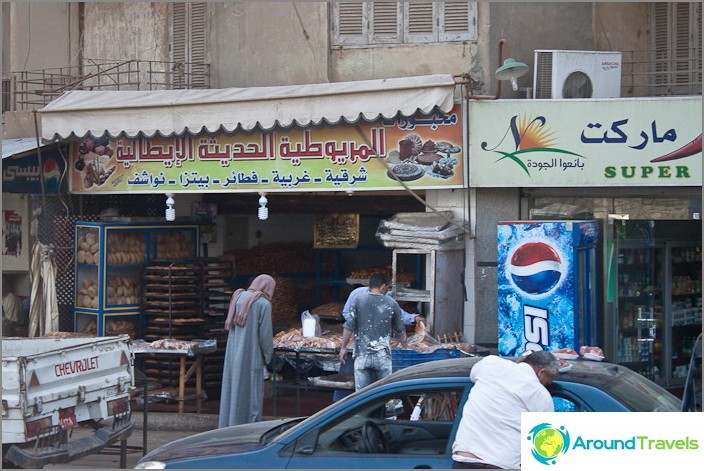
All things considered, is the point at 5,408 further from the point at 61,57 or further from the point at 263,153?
the point at 61,57

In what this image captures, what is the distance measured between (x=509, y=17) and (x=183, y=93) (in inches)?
162

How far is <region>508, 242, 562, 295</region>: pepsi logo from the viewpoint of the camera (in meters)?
11.0

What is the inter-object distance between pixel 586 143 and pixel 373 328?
328 centimetres

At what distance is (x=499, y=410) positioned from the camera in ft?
21.4

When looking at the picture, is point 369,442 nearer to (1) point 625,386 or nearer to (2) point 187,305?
(1) point 625,386

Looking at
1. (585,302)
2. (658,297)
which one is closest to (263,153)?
(585,302)

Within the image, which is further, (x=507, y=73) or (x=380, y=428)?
(x=507, y=73)

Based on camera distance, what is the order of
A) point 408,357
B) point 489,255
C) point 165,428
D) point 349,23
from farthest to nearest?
point 349,23, point 165,428, point 489,255, point 408,357

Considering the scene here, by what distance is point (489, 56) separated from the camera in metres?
12.3

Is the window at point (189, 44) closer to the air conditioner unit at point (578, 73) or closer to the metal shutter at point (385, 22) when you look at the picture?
the metal shutter at point (385, 22)

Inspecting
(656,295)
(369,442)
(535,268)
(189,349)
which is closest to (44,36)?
(189,349)

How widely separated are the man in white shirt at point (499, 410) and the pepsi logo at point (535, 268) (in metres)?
4.48

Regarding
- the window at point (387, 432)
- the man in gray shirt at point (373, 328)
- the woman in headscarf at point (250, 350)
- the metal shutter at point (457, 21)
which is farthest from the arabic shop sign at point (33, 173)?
the window at point (387, 432)

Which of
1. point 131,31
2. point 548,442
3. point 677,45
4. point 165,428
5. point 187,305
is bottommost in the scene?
point 165,428
